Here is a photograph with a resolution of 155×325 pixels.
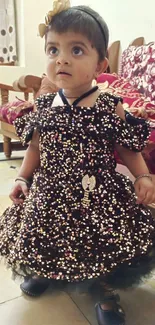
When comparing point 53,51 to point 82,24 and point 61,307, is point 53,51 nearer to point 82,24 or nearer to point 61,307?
point 82,24

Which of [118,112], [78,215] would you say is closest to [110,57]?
→ [118,112]

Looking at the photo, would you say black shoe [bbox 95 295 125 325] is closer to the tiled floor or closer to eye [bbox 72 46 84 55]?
the tiled floor

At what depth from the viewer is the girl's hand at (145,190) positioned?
720 mm

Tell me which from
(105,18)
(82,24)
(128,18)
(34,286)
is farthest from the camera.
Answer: (105,18)

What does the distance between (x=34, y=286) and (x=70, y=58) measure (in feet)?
2.00

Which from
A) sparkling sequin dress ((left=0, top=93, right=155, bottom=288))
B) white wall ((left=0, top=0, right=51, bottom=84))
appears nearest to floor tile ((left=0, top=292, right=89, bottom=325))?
Answer: sparkling sequin dress ((left=0, top=93, right=155, bottom=288))

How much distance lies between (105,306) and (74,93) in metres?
0.53

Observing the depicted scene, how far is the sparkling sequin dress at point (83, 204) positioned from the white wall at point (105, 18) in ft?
4.14

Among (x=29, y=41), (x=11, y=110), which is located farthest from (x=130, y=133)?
(x=29, y=41)

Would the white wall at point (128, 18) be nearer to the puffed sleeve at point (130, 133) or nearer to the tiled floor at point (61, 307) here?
the puffed sleeve at point (130, 133)

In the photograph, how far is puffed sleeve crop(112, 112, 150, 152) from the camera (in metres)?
0.71

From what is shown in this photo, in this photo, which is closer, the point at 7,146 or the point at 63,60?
the point at 63,60

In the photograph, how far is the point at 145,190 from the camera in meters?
0.72

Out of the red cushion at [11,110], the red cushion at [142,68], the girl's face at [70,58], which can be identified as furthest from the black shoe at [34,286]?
the red cushion at [11,110]
